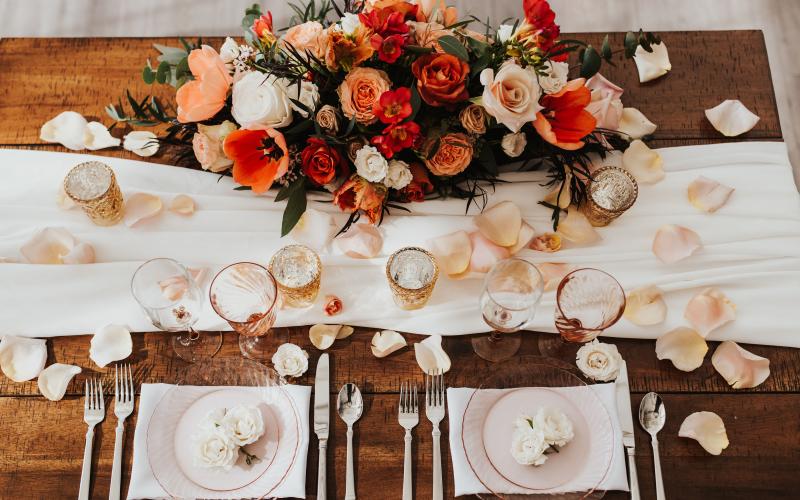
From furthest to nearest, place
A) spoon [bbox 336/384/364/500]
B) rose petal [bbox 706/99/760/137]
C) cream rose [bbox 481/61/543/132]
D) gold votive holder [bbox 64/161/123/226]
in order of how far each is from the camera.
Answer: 1. rose petal [bbox 706/99/760/137]
2. gold votive holder [bbox 64/161/123/226]
3. spoon [bbox 336/384/364/500]
4. cream rose [bbox 481/61/543/132]

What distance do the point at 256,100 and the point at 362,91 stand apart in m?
0.19

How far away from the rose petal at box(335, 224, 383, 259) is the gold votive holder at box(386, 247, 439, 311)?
0.08m

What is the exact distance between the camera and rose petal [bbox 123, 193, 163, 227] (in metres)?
1.27

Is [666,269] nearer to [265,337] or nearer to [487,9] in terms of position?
[265,337]

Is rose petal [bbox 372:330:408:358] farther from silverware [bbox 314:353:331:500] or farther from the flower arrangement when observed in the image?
the flower arrangement

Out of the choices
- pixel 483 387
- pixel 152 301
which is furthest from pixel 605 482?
pixel 152 301

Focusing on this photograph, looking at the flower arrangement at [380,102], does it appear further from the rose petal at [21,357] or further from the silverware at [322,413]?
the rose petal at [21,357]

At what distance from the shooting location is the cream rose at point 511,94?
1.00m

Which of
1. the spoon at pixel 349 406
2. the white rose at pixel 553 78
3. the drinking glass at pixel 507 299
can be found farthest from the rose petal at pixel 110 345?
the white rose at pixel 553 78

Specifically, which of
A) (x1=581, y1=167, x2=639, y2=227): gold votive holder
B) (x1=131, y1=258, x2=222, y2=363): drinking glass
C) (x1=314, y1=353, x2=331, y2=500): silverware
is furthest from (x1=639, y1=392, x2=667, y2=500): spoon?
(x1=131, y1=258, x2=222, y2=363): drinking glass

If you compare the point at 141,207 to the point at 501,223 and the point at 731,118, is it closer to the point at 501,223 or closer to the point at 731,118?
the point at 501,223

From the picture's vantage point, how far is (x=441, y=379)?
3.73 ft

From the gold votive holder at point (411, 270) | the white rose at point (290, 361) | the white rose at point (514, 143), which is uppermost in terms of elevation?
the white rose at point (514, 143)

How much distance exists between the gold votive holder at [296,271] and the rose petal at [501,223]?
1.12 ft
